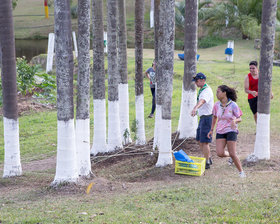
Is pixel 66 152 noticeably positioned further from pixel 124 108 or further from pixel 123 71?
pixel 123 71

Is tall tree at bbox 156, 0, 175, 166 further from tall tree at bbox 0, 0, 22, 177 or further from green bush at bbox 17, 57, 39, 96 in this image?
green bush at bbox 17, 57, 39, 96

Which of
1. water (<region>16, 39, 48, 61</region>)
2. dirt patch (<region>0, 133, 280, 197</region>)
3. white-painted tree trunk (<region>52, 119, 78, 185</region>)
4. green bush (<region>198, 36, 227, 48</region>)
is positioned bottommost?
dirt patch (<region>0, 133, 280, 197</region>)

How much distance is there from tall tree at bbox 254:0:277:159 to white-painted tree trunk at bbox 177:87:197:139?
1757 mm

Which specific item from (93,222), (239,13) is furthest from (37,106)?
(239,13)

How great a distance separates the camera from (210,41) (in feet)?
103

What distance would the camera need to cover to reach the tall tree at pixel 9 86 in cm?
780

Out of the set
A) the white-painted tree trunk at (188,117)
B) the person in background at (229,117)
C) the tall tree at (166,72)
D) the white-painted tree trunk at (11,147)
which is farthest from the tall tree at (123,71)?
the person in background at (229,117)

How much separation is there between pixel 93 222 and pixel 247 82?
17.4 ft

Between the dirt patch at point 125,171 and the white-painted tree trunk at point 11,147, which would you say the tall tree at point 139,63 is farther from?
the white-painted tree trunk at point 11,147

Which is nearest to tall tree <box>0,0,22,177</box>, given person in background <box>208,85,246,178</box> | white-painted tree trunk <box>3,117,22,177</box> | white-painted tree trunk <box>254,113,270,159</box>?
white-painted tree trunk <box>3,117,22,177</box>

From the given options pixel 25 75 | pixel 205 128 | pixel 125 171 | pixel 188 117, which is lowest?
pixel 125 171

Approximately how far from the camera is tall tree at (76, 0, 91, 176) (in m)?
7.50

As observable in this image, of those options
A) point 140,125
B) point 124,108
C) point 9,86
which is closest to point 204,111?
point 140,125

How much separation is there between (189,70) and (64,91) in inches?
126
